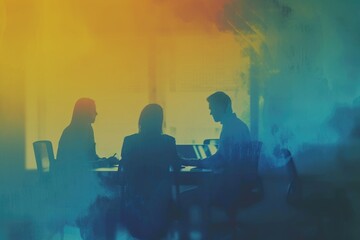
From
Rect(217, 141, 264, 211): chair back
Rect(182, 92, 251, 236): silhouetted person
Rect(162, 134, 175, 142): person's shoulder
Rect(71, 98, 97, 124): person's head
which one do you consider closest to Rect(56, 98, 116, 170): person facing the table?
Rect(71, 98, 97, 124): person's head

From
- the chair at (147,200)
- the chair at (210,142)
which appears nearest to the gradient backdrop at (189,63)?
the chair at (210,142)

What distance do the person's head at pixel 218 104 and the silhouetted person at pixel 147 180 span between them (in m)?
0.24

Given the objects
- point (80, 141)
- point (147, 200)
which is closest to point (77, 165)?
point (80, 141)

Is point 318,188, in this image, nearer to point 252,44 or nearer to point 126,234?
point 252,44

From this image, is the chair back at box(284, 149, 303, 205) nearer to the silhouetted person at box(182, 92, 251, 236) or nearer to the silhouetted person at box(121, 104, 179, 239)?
the silhouetted person at box(182, 92, 251, 236)

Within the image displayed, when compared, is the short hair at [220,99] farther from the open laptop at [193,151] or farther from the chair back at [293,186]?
the chair back at [293,186]

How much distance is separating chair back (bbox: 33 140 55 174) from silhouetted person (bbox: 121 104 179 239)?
1.02 ft

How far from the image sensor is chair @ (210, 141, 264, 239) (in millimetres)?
1990

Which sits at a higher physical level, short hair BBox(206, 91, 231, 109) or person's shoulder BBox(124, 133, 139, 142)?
short hair BBox(206, 91, 231, 109)

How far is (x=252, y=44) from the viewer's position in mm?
1966

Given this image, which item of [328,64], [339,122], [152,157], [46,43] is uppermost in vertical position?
[46,43]

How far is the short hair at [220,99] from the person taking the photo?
1977 millimetres

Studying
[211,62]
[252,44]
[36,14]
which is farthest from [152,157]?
[36,14]

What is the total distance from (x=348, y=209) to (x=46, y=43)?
1.48 m
